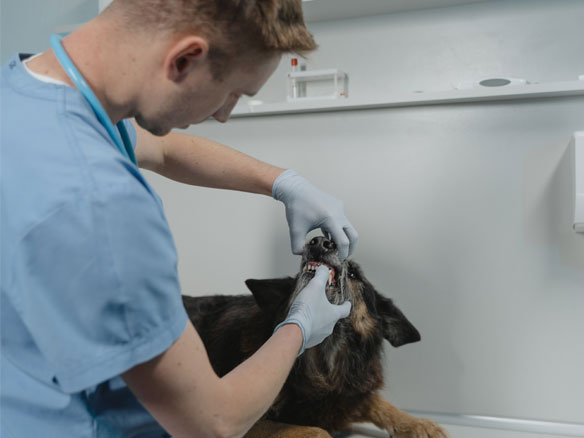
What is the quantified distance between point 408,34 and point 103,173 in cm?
159

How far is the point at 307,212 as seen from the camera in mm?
1500

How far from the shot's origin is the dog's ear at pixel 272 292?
5.28 feet

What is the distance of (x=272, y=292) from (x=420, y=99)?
0.84m

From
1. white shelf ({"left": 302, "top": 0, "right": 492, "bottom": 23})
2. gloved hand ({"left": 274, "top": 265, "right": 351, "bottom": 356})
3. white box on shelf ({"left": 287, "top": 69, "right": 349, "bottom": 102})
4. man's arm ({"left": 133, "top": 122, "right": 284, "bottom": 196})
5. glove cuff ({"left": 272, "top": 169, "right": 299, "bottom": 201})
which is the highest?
white shelf ({"left": 302, "top": 0, "right": 492, "bottom": 23})

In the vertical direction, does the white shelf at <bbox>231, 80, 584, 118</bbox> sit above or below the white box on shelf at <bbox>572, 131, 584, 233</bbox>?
above

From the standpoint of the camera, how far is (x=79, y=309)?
683 mm

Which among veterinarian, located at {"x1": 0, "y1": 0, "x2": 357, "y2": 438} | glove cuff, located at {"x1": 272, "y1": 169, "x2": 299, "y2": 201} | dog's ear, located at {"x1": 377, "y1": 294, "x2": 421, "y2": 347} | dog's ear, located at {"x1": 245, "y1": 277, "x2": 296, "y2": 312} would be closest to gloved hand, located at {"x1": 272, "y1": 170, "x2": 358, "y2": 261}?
glove cuff, located at {"x1": 272, "y1": 169, "x2": 299, "y2": 201}

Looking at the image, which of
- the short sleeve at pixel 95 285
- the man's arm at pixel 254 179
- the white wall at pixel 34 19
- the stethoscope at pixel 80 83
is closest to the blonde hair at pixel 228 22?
the stethoscope at pixel 80 83

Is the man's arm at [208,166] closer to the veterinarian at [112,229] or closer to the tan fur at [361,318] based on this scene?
the tan fur at [361,318]

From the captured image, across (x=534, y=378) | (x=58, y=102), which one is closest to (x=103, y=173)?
(x=58, y=102)

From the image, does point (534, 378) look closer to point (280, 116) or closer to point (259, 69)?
point (280, 116)

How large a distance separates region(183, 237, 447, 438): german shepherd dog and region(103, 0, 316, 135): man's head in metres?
0.74

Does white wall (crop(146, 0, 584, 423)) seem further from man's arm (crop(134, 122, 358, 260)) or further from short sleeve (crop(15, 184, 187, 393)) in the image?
short sleeve (crop(15, 184, 187, 393))

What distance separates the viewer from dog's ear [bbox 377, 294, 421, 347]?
64.4 inches
